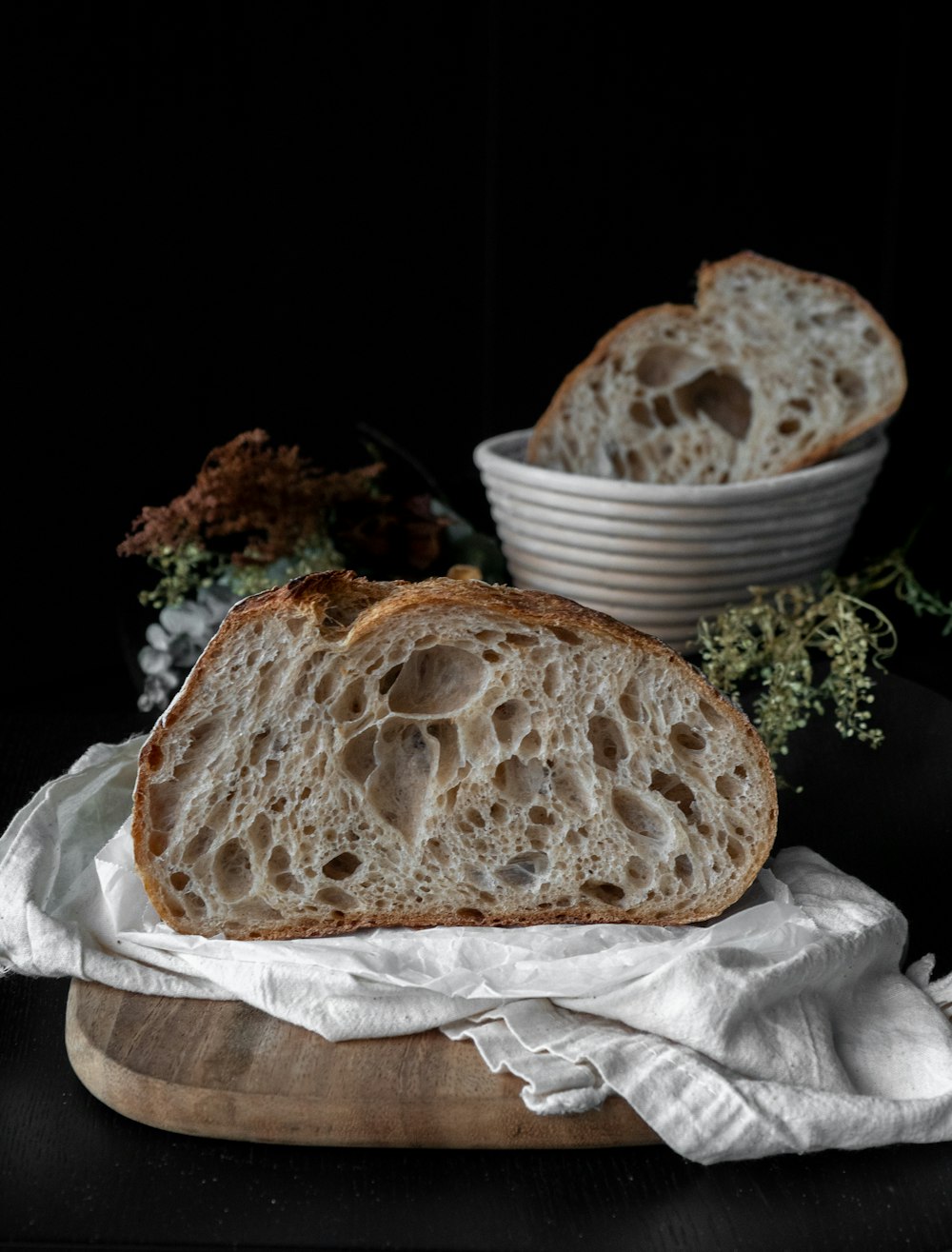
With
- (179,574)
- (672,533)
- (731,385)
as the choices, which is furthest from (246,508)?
(731,385)

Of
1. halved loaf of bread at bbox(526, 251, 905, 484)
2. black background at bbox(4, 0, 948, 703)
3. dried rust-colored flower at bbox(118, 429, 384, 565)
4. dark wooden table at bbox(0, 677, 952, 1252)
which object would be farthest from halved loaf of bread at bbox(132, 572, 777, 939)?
halved loaf of bread at bbox(526, 251, 905, 484)

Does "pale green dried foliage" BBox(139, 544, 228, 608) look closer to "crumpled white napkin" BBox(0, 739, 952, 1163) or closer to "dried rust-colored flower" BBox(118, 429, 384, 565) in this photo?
"dried rust-colored flower" BBox(118, 429, 384, 565)

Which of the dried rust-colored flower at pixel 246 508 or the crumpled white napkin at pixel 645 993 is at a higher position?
the dried rust-colored flower at pixel 246 508

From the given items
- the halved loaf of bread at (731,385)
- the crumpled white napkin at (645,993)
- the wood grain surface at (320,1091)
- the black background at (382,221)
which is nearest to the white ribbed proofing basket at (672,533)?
the halved loaf of bread at (731,385)

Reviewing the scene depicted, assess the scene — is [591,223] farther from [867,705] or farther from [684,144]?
[867,705]

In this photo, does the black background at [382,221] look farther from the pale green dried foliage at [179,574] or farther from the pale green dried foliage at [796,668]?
the pale green dried foliage at [796,668]
